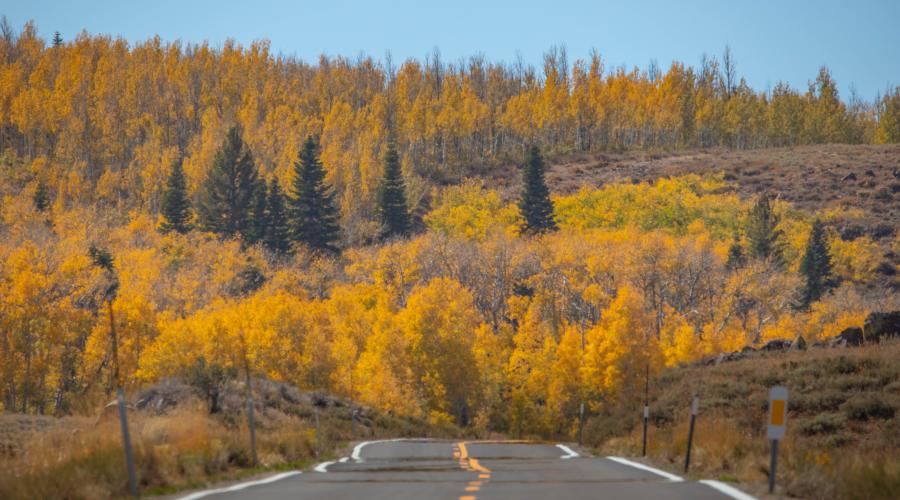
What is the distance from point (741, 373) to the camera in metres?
33.1

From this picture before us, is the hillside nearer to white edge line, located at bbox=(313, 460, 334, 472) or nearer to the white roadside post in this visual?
white edge line, located at bbox=(313, 460, 334, 472)

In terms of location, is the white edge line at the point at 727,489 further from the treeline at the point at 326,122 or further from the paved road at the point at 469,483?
the treeline at the point at 326,122

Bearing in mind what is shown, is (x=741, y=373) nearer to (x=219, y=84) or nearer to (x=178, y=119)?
(x=178, y=119)

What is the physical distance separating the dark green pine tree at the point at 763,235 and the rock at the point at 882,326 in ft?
216

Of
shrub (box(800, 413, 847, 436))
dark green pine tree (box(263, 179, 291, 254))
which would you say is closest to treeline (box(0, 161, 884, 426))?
dark green pine tree (box(263, 179, 291, 254))

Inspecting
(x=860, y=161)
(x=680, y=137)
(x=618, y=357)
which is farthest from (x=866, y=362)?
(x=680, y=137)

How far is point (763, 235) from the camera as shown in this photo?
341 ft

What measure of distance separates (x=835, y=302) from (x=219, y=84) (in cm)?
13474

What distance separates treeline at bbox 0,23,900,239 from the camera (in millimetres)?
152250

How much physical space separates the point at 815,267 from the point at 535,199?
3272cm

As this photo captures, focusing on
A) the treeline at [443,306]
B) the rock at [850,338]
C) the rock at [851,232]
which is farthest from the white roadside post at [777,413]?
the rock at [851,232]

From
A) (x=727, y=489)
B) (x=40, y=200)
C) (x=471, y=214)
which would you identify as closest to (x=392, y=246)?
(x=471, y=214)

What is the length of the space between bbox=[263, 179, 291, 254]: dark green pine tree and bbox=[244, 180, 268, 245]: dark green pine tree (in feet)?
1.54

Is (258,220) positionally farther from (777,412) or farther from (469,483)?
(777,412)
